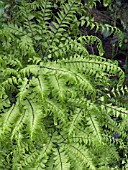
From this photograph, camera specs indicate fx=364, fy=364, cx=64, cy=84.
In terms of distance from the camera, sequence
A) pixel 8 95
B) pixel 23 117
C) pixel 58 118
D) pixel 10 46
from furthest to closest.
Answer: pixel 10 46 < pixel 8 95 < pixel 58 118 < pixel 23 117

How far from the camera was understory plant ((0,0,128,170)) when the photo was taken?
94.9 inches

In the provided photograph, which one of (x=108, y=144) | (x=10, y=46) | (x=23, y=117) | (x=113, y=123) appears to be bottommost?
(x=108, y=144)

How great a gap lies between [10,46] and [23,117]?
759 mm

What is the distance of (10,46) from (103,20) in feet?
6.23

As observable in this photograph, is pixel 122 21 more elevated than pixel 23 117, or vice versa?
pixel 122 21

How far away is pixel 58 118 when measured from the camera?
2578mm

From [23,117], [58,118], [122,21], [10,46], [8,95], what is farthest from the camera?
[122,21]

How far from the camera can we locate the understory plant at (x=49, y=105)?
2.41 metres

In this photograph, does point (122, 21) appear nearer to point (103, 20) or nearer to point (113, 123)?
point (103, 20)

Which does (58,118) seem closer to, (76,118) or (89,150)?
(76,118)

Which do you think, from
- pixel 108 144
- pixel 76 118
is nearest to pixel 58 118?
pixel 76 118

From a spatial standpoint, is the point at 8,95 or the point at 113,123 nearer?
the point at 8,95

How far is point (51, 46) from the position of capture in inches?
113

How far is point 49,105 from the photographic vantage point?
2.53 metres
